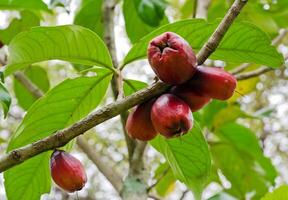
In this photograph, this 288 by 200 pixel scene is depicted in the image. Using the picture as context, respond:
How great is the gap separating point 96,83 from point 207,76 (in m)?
0.27

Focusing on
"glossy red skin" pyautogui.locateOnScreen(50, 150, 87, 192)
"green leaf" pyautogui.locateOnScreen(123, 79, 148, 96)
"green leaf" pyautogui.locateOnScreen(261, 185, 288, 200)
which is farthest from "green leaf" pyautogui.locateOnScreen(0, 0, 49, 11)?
"green leaf" pyautogui.locateOnScreen(261, 185, 288, 200)

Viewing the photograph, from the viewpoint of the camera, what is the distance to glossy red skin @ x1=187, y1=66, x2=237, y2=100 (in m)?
0.74

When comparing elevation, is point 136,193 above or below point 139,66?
above

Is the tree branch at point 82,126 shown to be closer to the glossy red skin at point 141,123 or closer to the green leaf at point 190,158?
the glossy red skin at point 141,123

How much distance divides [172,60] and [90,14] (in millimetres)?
968

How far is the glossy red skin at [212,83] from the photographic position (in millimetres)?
745

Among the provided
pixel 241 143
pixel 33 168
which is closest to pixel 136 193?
pixel 33 168

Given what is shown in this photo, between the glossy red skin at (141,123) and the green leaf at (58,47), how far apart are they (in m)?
0.18

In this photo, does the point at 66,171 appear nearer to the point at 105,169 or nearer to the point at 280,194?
the point at 280,194

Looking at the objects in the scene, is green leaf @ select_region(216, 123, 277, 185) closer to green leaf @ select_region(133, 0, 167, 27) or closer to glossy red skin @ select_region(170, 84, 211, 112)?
green leaf @ select_region(133, 0, 167, 27)

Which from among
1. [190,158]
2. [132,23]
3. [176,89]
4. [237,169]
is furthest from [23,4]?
[237,169]

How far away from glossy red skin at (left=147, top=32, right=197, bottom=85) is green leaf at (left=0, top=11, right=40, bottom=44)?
0.91 metres

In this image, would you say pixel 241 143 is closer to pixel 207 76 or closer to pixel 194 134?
pixel 194 134

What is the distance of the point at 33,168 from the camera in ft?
3.49
